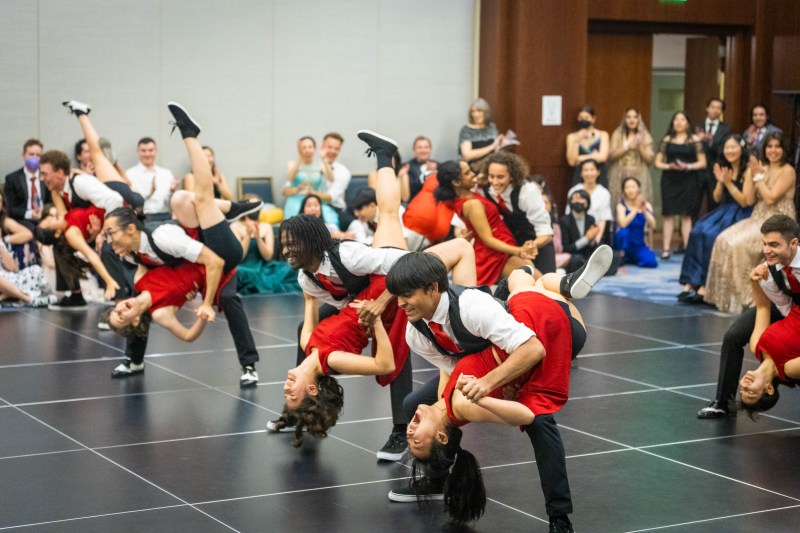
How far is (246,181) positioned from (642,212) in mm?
4188

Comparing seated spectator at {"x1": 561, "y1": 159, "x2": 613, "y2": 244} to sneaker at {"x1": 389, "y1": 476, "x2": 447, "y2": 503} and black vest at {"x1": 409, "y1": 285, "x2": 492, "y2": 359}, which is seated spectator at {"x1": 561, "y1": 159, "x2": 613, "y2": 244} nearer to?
sneaker at {"x1": 389, "y1": 476, "x2": 447, "y2": 503}

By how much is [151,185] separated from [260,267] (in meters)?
1.35

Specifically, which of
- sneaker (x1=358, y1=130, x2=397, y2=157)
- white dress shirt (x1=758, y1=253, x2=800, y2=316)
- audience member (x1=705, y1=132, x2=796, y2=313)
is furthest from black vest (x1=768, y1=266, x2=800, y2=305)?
audience member (x1=705, y1=132, x2=796, y2=313)

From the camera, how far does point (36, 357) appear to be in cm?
779

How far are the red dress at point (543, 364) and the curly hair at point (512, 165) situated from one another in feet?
9.38

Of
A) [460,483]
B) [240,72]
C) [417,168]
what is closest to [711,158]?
[417,168]

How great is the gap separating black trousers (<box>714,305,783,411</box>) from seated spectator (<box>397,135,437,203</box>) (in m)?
6.40

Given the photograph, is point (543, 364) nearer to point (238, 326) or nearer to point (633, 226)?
point (238, 326)

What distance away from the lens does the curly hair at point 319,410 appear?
5.22 m

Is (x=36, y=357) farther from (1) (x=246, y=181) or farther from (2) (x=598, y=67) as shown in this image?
(2) (x=598, y=67)

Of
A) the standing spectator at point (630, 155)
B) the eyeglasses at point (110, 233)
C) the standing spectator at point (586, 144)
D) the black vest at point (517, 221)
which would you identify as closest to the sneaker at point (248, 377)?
the eyeglasses at point (110, 233)

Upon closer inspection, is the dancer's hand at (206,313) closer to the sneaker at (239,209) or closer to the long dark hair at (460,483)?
the sneaker at (239,209)

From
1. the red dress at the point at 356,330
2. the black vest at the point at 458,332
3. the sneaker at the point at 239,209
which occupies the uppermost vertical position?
the sneaker at the point at 239,209

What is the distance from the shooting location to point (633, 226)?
1283 centimetres
